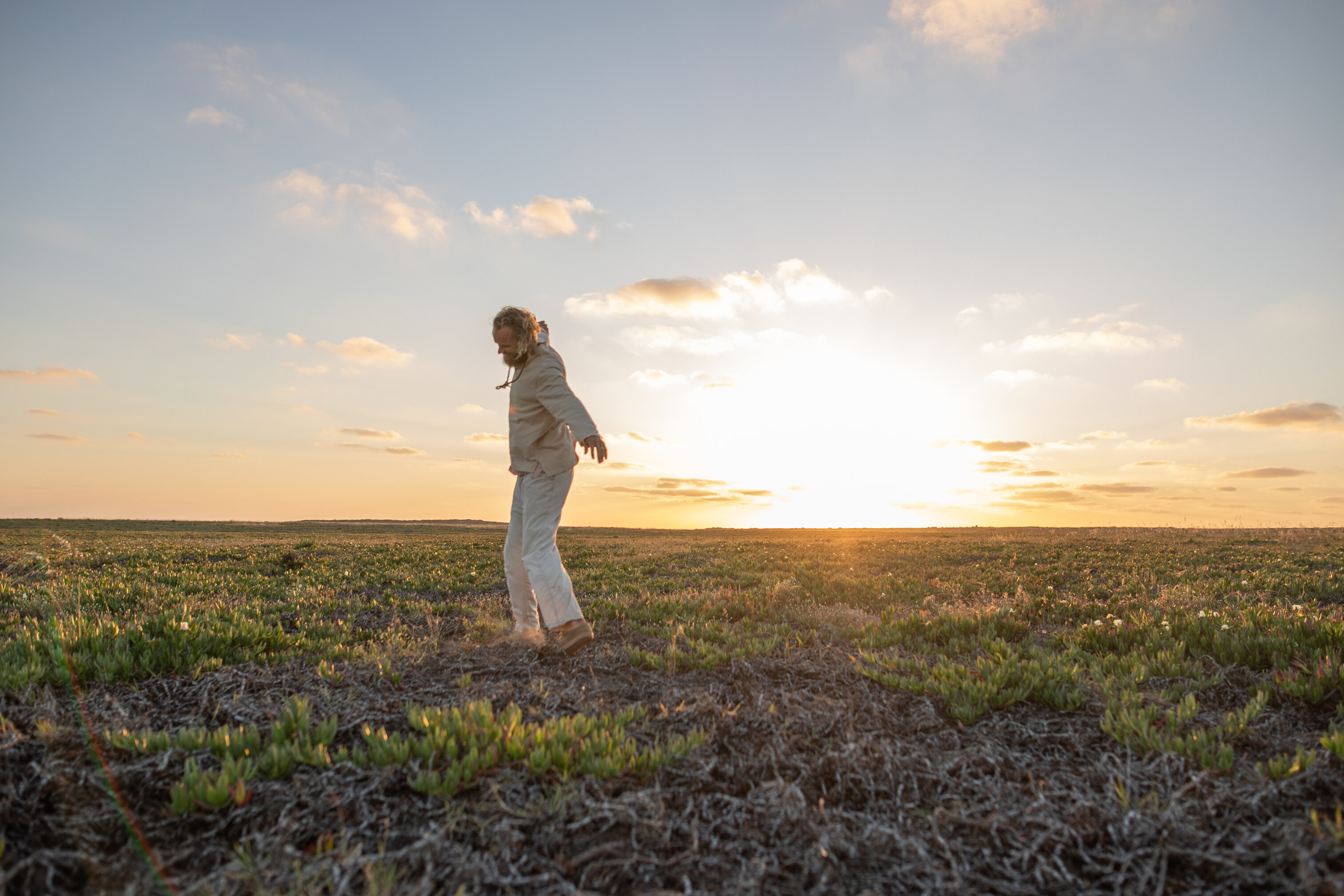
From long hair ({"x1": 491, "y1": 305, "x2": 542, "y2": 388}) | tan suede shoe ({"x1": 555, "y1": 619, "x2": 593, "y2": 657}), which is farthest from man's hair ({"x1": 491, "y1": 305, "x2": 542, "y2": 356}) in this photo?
tan suede shoe ({"x1": 555, "y1": 619, "x2": 593, "y2": 657})

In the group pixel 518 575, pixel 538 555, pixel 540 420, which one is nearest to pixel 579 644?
pixel 538 555

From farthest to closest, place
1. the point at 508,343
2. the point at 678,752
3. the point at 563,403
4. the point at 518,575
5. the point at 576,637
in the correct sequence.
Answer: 1. the point at 518,575
2. the point at 508,343
3. the point at 563,403
4. the point at 576,637
5. the point at 678,752

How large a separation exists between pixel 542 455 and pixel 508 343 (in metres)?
1.24

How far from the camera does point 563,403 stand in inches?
241

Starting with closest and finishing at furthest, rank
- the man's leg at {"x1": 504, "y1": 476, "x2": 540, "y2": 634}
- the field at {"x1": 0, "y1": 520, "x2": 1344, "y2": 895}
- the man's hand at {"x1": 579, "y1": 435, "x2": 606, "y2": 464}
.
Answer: the field at {"x1": 0, "y1": 520, "x2": 1344, "y2": 895} → the man's hand at {"x1": 579, "y1": 435, "x2": 606, "y2": 464} → the man's leg at {"x1": 504, "y1": 476, "x2": 540, "y2": 634}

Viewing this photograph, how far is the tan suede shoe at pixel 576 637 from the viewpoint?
19.6 ft

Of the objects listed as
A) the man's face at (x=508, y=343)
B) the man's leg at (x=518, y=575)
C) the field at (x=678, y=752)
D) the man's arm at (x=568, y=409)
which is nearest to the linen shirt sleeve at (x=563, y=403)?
the man's arm at (x=568, y=409)

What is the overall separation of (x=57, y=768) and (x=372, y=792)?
180 cm

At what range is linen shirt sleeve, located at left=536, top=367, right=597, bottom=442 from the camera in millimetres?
6027

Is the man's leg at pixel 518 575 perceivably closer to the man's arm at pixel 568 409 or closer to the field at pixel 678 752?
the field at pixel 678 752

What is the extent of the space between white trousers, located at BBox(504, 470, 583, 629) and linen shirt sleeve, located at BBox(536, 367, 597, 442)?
0.69 m

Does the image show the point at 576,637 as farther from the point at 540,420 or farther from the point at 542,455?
the point at 540,420

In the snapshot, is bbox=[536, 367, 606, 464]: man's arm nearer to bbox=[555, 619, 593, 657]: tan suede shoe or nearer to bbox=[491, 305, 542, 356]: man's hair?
bbox=[491, 305, 542, 356]: man's hair

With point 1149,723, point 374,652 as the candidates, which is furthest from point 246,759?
point 1149,723
